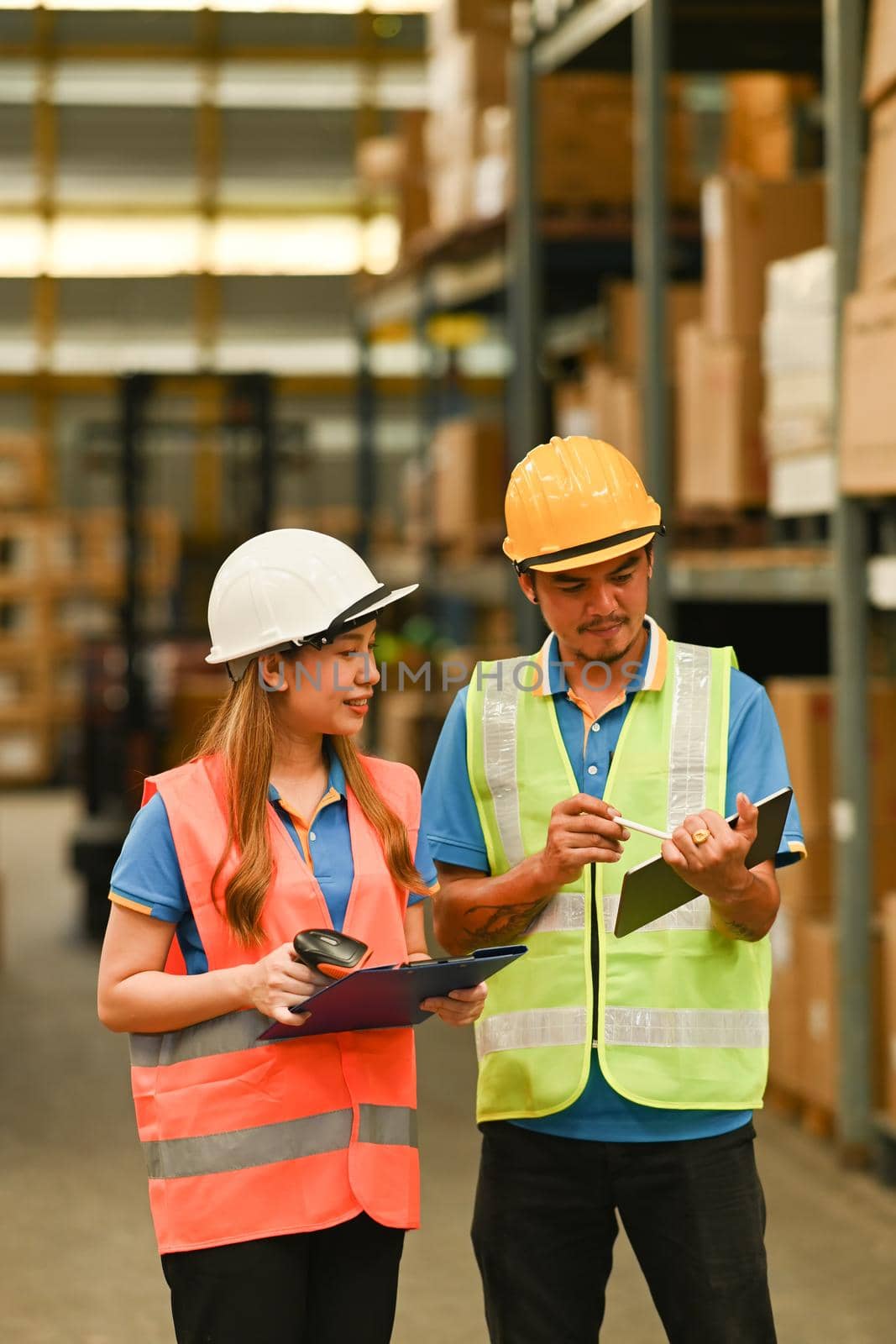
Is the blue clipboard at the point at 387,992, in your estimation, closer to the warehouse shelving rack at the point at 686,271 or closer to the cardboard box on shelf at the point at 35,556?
the warehouse shelving rack at the point at 686,271

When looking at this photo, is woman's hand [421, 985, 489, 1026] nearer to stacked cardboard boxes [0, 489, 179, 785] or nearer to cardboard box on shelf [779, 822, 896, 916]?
cardboard box on shelf [779, 822, 896, 916]

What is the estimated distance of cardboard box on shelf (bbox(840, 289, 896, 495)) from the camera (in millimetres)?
4496

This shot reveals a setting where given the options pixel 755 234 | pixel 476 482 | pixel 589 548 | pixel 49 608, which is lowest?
pixel 589 548

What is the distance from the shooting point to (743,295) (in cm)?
579

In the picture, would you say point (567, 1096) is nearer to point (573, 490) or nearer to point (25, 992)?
point (573, 490)

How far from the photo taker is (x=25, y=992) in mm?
7434

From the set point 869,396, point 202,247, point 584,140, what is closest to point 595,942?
point 869,396

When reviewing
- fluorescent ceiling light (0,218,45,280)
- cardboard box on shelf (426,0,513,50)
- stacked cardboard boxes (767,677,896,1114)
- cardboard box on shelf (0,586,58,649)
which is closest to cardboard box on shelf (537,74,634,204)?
cardboard box on shelf (426,0,513,50)

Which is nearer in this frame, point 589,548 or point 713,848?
point 713,848

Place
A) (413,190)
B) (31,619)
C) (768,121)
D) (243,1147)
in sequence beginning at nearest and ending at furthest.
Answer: (243,1147), (768,121), (413,190), (31,619)

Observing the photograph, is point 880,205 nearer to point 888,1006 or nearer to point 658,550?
point 658,550

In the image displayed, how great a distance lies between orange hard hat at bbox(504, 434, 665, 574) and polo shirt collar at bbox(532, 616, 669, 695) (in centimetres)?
13

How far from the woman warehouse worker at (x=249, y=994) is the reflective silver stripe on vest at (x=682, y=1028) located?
10.8 inches

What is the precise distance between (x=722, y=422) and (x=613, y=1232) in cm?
392
